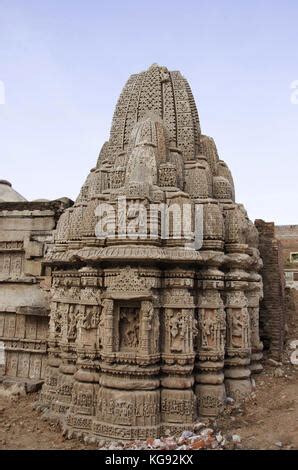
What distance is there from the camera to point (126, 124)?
32.9ft

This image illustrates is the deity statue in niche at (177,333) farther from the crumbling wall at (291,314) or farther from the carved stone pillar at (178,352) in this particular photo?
the crumbling wall at (291,314)

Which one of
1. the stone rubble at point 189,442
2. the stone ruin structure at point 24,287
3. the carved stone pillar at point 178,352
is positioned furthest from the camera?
the stone ruin structure at point 24,287

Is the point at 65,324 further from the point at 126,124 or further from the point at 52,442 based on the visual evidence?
the point at 126,124

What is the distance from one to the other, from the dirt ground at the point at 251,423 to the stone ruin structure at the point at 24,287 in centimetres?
160

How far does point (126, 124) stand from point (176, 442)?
281 inches

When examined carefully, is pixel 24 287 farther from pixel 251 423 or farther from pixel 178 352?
pixel 251 423

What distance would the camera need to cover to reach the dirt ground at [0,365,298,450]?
632 cm

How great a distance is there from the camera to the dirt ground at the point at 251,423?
6.32 m

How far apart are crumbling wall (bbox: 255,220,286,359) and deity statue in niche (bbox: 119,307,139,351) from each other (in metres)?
4.36

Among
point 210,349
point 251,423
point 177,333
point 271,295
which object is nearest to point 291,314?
point 271,295

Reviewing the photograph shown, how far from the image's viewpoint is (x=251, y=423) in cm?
692

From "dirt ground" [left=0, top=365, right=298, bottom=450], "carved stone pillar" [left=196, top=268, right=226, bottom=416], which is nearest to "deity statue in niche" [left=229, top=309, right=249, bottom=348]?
"carved stone pillar" [left=196, top=268, right=226, bottom=416]

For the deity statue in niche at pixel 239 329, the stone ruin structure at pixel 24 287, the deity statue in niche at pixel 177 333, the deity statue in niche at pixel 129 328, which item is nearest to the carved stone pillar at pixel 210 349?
the deity statue in niche at pixel 239 329

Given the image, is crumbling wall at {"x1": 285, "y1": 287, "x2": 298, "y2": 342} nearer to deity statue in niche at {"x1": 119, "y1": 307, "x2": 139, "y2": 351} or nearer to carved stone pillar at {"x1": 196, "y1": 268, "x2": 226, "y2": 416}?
carved stone pillar at {"x1": 196, "y1": 268, "x2": 226, "y2": 416}
